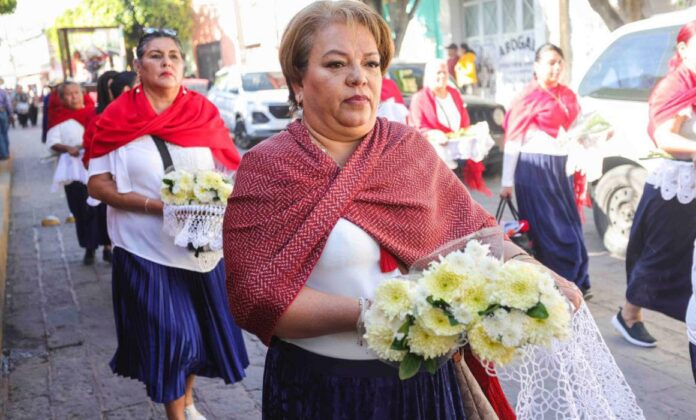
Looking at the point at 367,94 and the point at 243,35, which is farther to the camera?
the point at 243,35

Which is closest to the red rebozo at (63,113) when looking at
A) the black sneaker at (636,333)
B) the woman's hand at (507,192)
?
the woman's hand at (507,192)

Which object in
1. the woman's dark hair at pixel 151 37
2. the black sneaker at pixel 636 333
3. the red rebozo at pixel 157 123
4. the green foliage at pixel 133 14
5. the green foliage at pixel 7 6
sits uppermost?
the green foliage at pixel 133 14

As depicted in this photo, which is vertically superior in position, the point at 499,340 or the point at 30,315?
the point at 499,340

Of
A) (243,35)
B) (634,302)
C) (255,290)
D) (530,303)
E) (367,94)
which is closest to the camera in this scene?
(530,303)

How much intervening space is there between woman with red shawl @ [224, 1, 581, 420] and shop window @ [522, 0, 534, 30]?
49.4 ft

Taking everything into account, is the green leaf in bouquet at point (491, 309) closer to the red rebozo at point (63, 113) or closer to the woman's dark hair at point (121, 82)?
the woman's dark hair at point (121, 82)

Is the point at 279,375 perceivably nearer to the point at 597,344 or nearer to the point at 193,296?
the point at 597,344

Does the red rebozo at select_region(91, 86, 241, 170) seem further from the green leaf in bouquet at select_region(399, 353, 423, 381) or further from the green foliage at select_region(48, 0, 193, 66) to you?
the green foliage at select_region(48, 0, 193, 66)

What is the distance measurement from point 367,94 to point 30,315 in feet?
16.2

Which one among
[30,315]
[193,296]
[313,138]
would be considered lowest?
[30,315]

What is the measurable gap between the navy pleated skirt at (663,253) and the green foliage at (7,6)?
8629mm

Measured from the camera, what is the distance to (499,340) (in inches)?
68.4

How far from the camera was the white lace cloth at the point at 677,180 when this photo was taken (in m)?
4.09

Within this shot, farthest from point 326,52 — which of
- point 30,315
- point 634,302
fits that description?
point 30,315
